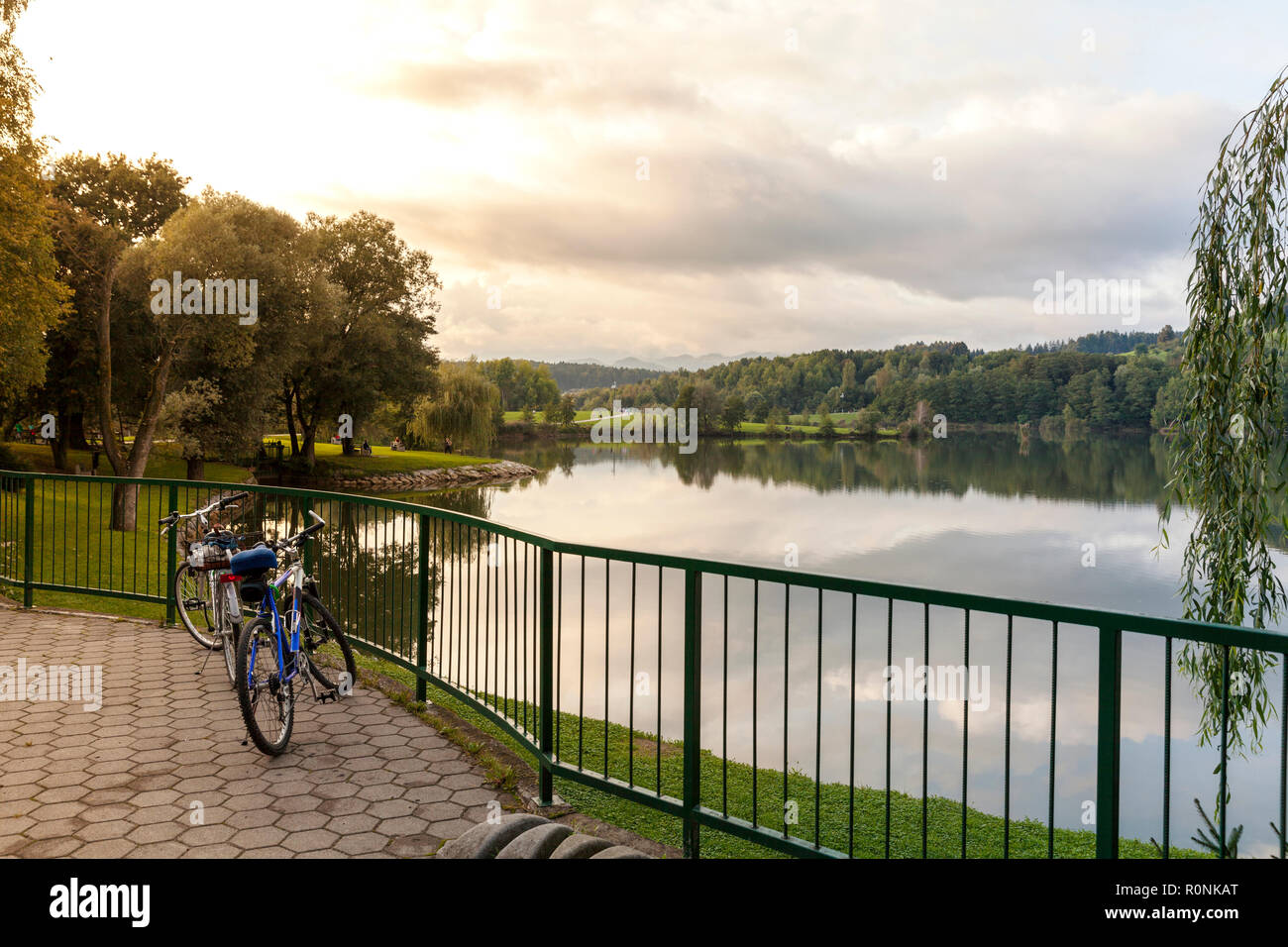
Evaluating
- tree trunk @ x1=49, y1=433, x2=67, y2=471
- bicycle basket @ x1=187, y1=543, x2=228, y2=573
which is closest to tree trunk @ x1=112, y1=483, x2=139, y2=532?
tree trunk @ x1=49, y1=433, x2=67, y2=471

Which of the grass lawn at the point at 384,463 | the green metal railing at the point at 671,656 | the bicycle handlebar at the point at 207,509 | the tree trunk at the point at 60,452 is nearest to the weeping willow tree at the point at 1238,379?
the green metal railing at the point at 671,656

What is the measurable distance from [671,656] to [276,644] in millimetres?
9794

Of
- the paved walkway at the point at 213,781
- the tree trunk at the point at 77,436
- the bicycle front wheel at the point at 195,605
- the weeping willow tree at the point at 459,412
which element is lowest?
the paved walkway at the point at 213,781

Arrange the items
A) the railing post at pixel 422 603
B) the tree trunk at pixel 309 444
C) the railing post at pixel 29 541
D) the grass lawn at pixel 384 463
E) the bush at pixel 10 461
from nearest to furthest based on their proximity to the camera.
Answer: the railing post at pixel 422 603 < the railing post at pixel 29 541 < the bush at pixel 10 461 < the tree trunk at pixel 309 444 < the grass lawn at pixel 384 463

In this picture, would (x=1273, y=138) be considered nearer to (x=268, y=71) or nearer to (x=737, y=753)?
(x=737, y=753)

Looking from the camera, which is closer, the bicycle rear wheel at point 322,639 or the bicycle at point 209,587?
the bicycle at point 209,587

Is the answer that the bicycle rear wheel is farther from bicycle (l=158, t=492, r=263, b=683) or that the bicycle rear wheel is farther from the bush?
the bush

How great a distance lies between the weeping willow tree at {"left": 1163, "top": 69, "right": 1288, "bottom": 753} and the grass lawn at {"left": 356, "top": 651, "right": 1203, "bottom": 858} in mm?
1598

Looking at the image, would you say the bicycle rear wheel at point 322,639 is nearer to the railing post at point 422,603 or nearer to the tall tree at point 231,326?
the railing post at point 422,603

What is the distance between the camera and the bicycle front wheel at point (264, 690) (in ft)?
15.5

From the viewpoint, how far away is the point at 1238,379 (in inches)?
241

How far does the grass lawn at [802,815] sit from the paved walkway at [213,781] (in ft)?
2.20

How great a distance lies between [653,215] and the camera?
40.6m

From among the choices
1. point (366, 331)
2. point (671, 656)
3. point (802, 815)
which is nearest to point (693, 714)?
point (802, 815)
